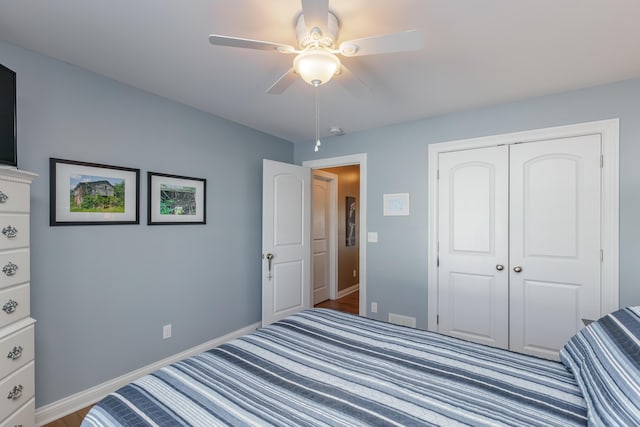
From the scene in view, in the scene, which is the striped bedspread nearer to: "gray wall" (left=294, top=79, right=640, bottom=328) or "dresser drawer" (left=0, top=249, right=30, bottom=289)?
"dresser drawer" (left=0, top=249, right=30, bottom=289)

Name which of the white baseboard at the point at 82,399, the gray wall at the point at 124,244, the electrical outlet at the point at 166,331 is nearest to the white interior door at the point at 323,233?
the gray wall at the point at 124,244

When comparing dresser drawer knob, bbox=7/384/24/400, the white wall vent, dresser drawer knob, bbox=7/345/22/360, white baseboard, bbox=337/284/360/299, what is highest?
dresser drawer knob, bbox=7/345/22/360

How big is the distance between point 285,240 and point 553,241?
2.61 m

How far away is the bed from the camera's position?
0.99 m

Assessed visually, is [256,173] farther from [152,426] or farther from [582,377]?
[582,377]

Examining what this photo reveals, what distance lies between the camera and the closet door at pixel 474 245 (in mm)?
2783

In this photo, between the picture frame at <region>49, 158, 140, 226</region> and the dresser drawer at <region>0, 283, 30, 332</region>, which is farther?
the picture frame at <region>49, 158, 140, 226</region>

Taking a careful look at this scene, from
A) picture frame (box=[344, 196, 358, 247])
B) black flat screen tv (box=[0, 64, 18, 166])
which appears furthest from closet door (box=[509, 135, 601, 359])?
black flat screen tv (box=[0, 64, 18, 166])

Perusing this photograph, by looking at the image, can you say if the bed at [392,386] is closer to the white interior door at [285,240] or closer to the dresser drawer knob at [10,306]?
the dresser drawer knob at [10,306]

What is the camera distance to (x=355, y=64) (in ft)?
6.68

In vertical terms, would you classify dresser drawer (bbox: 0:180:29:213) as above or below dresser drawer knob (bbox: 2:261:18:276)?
above

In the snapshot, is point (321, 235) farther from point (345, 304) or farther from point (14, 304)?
point (14, 304)

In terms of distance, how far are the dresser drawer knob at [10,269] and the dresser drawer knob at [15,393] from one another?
0.58 m

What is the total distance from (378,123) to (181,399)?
2.99m
